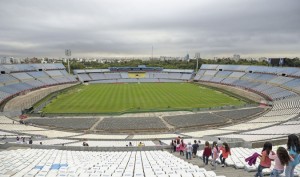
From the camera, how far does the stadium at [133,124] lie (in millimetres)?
13828

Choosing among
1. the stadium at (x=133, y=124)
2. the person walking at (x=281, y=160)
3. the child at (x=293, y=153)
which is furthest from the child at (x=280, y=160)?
the stadium at (x=133, y=124)

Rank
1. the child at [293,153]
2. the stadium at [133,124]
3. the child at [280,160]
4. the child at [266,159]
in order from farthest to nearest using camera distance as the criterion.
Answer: the stadium at [133,124] < the child at [266,159] < the child at [293,153] < the child at [280,160]

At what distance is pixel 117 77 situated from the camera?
128000mm

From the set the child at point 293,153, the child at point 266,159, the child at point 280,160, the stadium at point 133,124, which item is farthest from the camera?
the stadium at point 133,124

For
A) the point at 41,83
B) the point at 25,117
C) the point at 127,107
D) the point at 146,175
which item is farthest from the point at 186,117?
the point at 41,83

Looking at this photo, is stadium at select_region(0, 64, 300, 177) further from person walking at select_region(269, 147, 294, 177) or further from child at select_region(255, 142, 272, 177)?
person walking at select_region(269, 147, 294, 177)

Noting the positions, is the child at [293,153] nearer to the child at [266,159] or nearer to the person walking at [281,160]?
the person walking at [281,160]

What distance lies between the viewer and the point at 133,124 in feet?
140

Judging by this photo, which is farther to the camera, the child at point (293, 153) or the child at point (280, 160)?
the child at point (293, 153)

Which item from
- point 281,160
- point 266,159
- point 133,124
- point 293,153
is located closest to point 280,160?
point 281,160

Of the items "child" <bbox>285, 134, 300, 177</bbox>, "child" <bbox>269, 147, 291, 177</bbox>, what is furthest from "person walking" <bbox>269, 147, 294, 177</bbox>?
"child" <bbox>285, 134, 300, 177</bbox>

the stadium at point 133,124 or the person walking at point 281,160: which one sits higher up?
the person walking at point 281,160

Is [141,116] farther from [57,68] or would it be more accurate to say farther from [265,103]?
[57,68]

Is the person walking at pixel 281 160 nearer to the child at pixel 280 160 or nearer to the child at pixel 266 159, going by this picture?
the child at pixel 280 160
